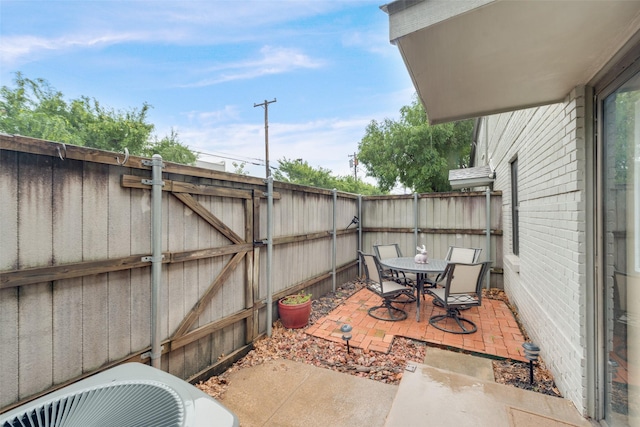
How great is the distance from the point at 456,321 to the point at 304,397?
252 cm

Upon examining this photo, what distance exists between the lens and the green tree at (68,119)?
9844 millimetres

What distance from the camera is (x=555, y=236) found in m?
2.53

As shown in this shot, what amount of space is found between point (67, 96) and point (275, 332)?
15267 millimetres

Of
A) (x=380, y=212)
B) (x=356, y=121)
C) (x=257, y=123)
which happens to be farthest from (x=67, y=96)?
(x=380, y=212)

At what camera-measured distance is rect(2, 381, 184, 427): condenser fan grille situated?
2.75 ft

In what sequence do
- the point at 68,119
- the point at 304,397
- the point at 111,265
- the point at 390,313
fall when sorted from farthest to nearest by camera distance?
the point at 68,119 < the point at 390,313 < the point at 304,397 < the point at 111,265

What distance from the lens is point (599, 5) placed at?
124 cm

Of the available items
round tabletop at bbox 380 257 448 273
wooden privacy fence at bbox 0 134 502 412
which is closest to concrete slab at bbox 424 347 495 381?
round tabletop at bbox 380 257 448 273

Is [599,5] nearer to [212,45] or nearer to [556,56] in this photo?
[556,56]

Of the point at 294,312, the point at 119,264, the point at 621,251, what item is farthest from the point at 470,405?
the point at 119,264

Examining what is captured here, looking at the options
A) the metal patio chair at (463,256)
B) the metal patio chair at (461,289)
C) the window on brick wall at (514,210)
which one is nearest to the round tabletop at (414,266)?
the metal patio chair at (461,289)

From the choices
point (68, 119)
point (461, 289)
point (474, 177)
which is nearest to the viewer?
point (461, 289)

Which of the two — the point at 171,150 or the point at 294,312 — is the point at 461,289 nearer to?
the point at 294,312

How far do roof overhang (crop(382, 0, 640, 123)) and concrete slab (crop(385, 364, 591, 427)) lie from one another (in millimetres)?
2457
